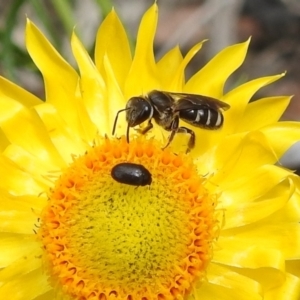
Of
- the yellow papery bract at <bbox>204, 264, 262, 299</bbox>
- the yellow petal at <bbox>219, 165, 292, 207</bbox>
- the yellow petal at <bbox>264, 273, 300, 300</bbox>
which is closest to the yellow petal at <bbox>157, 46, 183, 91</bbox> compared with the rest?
the yellow petal at <bbox>219, 165, 292, 207</bbox>

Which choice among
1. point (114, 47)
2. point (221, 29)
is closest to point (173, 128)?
point (114, 47)

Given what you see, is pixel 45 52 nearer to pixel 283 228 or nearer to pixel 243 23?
pixel 283 228

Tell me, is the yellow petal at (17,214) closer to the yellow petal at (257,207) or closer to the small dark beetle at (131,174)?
the small dark beetle at (131,174)

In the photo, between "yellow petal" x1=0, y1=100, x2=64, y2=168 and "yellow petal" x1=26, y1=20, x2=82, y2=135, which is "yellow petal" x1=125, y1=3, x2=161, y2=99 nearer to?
"yellow petal" x1=26, y1=20, x2=82, y2=135

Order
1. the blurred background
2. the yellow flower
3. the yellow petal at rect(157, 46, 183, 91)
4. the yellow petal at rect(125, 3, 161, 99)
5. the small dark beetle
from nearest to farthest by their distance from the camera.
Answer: the small dark beetle → the yellow flower → the yellow petal at rect(125, 3, 161, 99) → the yellow petal at rect(157, 46, 183, 91) → the blurred background

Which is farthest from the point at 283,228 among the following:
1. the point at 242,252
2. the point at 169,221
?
the point at 169,221

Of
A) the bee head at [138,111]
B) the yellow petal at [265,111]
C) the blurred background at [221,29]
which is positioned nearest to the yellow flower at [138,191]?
the yellow petal at [265,111]

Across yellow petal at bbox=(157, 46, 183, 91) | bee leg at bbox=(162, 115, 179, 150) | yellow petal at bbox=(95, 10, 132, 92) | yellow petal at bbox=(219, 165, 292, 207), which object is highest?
yellow petal at bbox=(95, 10, 132, 92)
